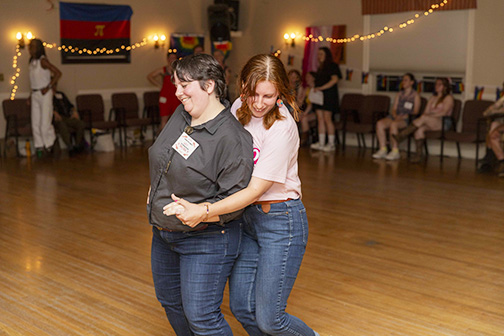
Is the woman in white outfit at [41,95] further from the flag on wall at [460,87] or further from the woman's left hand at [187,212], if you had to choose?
the woman's left hand at [187,212]

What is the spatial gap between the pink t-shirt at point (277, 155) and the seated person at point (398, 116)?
269 inches

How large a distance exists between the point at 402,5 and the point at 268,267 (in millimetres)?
8079

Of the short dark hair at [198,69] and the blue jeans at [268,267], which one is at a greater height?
the short dark hair at [198,69]

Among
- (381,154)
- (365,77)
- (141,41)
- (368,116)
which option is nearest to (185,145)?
(381,154)

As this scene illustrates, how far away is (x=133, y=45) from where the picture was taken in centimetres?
1084

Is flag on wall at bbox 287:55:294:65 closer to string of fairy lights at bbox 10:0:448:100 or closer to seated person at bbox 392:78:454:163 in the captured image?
string of fairy lights at bbox 10:0:448:100

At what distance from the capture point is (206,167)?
6.98ft

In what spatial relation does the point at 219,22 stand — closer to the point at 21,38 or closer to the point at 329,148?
the point at 329,148

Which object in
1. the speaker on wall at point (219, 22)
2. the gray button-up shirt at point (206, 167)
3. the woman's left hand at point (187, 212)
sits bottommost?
the woman's left hand at point (187, 212)

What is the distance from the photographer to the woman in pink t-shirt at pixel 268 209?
2199mm

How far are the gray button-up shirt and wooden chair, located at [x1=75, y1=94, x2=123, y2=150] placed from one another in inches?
310

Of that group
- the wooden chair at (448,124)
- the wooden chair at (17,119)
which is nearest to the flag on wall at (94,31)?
the wooden chair at (17,119)

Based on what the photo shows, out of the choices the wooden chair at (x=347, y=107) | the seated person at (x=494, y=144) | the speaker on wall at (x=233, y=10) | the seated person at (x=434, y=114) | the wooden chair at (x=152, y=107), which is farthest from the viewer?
the speaker on wall at (x=233, y=10)

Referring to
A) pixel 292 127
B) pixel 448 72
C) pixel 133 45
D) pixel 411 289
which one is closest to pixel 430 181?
pixel 448 72
